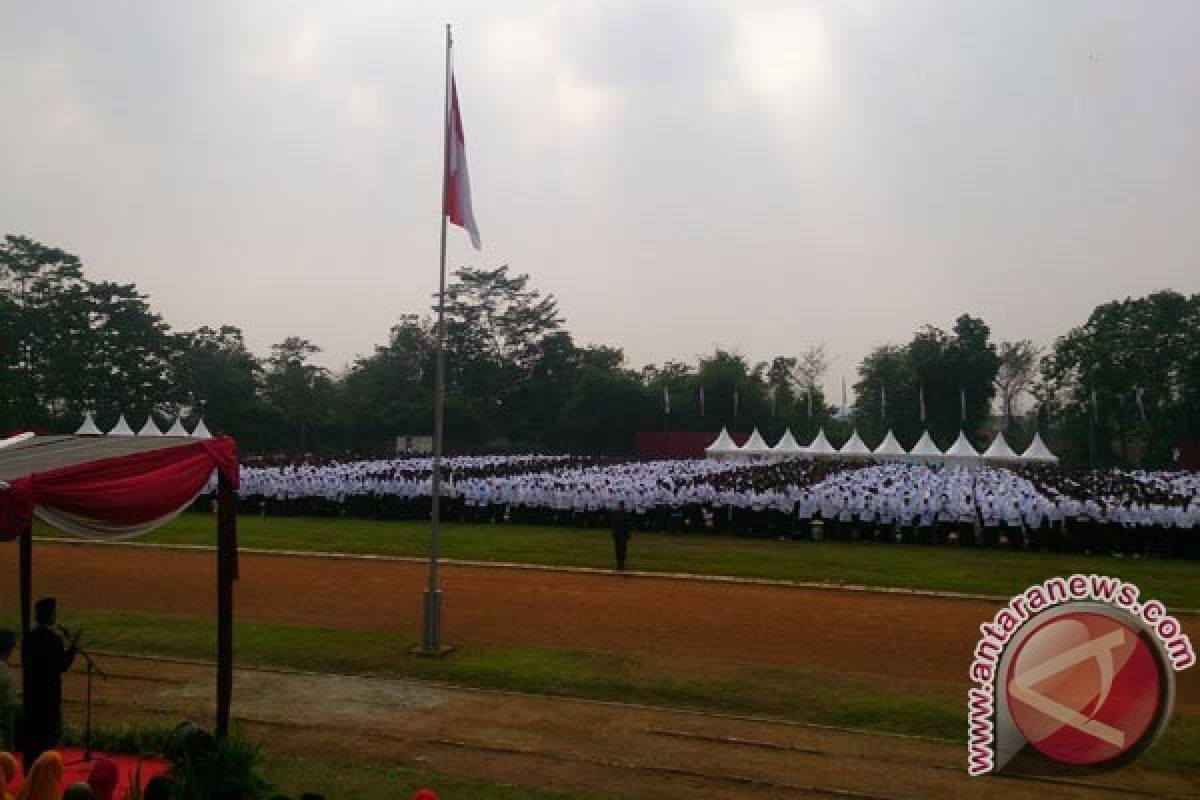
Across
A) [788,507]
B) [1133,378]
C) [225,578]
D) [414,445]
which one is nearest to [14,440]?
[225,578]

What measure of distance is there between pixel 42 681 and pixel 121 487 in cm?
150

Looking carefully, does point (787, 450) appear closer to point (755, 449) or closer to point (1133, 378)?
point (755, 449)

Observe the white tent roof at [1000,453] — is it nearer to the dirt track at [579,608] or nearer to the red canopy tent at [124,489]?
the dirt track at [579,608]

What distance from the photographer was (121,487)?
7.05 m

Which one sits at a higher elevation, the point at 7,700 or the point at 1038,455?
the point at 1038,455

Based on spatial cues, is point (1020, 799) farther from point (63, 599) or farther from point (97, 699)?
point (63, 599)

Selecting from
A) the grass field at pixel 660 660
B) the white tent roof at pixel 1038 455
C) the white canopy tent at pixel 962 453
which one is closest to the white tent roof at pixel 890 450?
the white canopy tent at pixel 962 453

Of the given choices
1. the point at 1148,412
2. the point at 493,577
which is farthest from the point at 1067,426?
the point at 493,577

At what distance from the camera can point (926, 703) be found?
9.27 meters

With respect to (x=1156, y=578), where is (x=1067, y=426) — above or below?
above

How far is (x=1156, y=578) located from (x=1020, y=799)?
12716 mm

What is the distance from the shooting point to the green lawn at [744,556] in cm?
1712

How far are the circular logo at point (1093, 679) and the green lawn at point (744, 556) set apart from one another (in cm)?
1253

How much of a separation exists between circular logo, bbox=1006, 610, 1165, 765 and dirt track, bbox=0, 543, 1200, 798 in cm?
335
